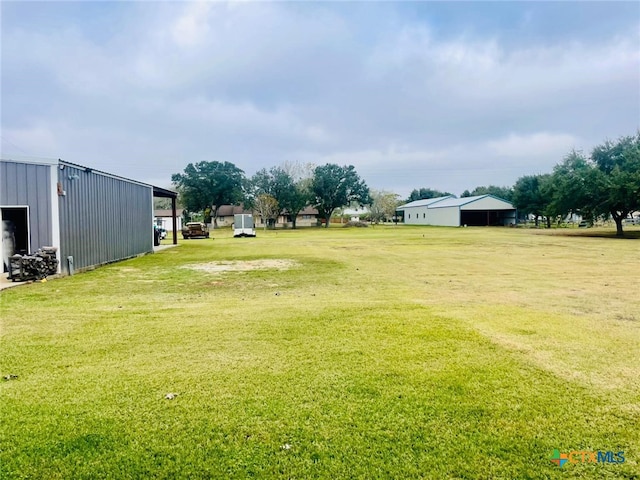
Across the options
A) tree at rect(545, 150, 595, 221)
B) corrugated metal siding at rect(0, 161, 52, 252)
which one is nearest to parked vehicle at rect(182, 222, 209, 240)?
corrugated metal siding at rect(0, 161, 52, 252)

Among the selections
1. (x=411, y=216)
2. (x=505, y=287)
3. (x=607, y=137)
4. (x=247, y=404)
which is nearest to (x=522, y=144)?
(x=607, y=137)

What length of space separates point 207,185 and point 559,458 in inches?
2563

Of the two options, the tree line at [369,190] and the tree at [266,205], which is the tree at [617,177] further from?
the tree at [266,205]

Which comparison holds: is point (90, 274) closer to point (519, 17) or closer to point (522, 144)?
point (519, 17)

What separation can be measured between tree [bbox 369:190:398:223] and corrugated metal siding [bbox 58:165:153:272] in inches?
2322

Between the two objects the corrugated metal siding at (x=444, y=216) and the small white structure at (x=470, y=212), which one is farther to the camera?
the corrugated metal siding at (x=444, y=216)

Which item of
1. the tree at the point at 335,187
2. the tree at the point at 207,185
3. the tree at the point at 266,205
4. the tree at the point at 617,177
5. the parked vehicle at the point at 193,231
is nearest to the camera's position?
the tree at the point at 617,177

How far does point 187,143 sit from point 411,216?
41.5 meters

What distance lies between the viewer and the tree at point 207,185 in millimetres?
63125

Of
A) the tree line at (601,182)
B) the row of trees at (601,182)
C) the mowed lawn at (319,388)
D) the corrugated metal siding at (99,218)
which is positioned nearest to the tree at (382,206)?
the tree line at (601,182)

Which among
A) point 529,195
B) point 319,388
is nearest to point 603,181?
point 529,195

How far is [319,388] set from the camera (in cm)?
318

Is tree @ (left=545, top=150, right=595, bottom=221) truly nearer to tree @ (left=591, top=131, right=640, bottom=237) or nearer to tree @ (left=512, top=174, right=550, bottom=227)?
tree @ (left=591, top=131, right=640, bottom=237)

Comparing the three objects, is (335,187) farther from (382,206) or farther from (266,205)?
(382,206)
